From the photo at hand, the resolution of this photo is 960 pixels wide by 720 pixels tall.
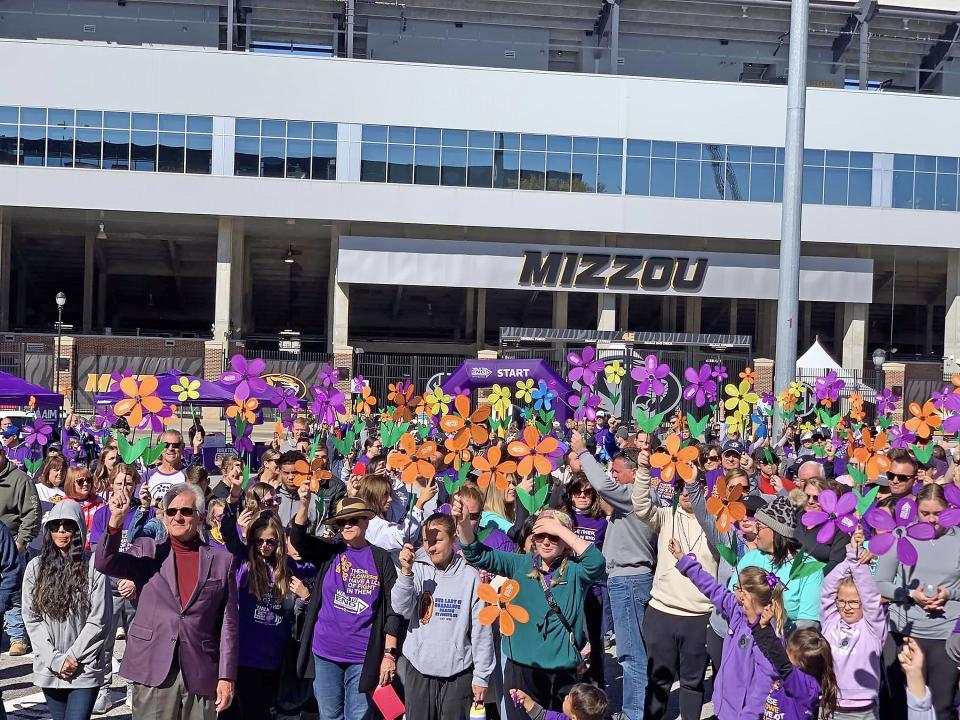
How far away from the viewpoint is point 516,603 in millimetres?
6250

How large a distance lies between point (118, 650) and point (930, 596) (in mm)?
6251

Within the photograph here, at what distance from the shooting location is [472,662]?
20.6 ft

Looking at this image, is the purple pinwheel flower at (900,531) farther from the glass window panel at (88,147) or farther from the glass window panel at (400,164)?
the glass window panel at (88,147)

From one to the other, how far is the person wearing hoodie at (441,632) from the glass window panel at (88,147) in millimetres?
34671

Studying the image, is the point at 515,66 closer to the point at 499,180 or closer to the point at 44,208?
the point at 499,180

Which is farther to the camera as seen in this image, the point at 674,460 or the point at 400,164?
the point at 400,164

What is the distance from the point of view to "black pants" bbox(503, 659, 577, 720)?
625 cm

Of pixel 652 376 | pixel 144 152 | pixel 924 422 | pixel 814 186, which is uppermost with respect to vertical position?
pixel 144 152

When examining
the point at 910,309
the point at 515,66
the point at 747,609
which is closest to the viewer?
the point at 747,609

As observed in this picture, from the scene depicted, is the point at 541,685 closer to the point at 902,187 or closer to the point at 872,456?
the point at 872,456

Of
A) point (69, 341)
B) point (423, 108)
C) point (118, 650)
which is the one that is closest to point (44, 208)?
point (69, 341)

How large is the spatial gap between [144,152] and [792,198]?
23624 millimetres

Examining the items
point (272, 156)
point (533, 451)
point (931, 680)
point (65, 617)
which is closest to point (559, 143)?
point (272, 156)

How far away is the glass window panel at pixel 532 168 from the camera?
3953 cm
